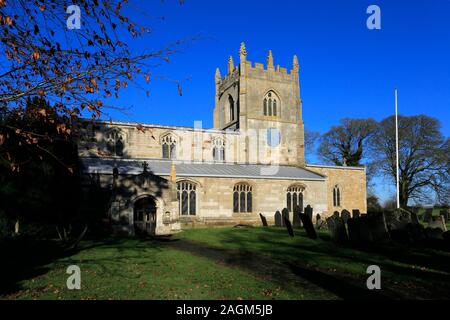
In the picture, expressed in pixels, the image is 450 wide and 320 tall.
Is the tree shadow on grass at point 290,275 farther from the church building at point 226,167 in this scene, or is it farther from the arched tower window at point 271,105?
the arched tower window at point 271,105

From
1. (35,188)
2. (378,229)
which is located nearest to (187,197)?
(35,188)

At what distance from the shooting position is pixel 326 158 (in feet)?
161

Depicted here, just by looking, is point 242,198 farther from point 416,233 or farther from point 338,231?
point 416,233

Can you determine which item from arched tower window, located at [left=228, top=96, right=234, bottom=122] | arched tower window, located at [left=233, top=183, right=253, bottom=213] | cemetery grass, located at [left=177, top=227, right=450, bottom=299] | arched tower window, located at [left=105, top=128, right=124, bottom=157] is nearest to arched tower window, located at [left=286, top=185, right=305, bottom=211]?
arched tower window, located at [left=233, top=183, right=253, bottom=213]

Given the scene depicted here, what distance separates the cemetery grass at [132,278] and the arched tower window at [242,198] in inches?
576

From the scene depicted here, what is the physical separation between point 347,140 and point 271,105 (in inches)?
658

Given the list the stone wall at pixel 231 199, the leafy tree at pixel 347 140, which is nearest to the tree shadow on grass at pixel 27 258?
the stone wall at pixel 231 199

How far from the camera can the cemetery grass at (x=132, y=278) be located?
22.1 feet

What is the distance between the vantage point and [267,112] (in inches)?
1336

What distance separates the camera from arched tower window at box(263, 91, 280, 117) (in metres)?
33.9

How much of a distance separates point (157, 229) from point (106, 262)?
10.9 m

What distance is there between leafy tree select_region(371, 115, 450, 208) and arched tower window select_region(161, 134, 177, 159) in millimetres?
22582

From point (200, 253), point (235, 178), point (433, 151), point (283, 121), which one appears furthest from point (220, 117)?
point (200, 253)

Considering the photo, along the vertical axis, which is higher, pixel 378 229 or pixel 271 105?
pixel 271 105
